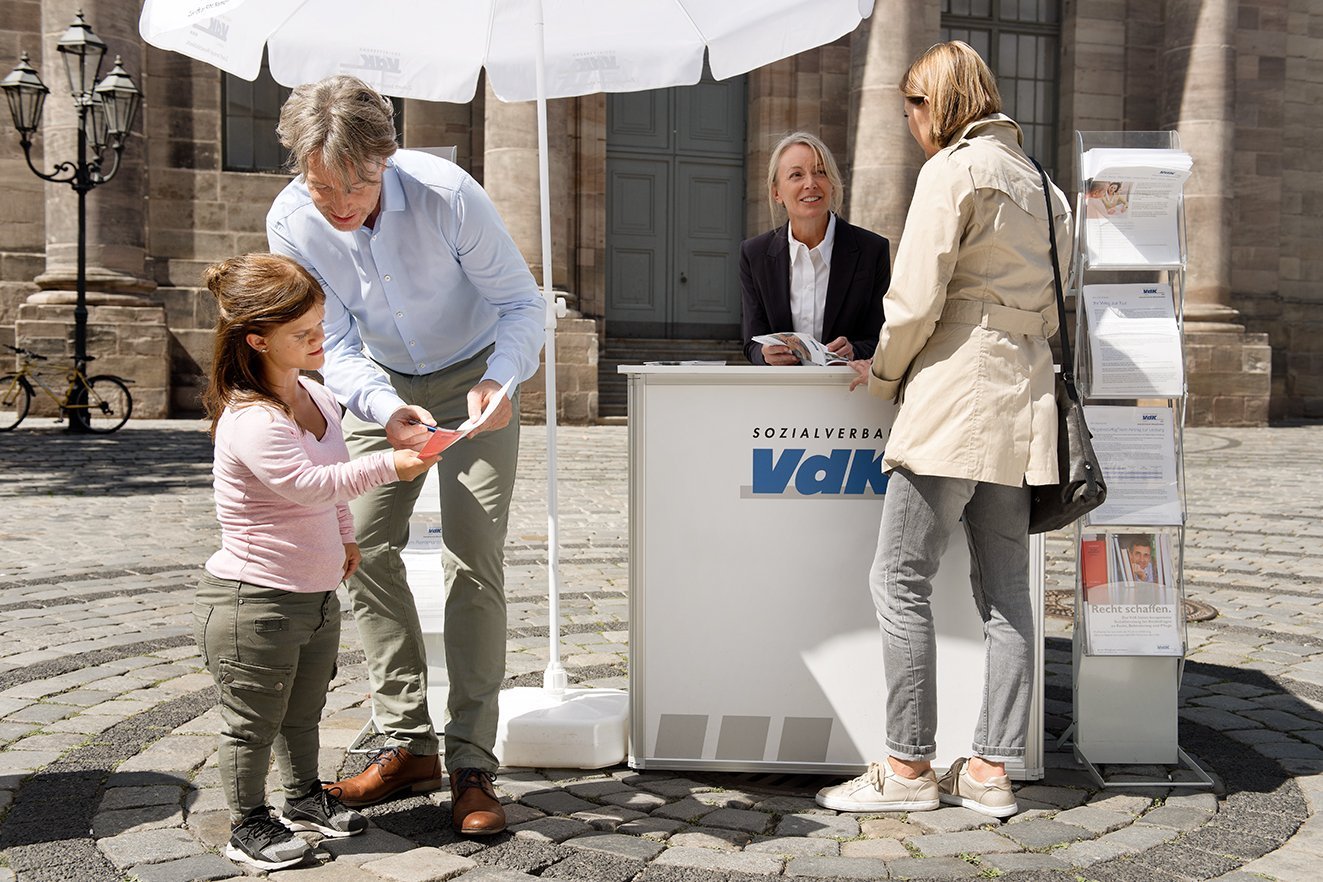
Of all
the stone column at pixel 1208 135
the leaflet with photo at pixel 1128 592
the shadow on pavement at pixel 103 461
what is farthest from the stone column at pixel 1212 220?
the leaflet with photo at pixel 1128 592

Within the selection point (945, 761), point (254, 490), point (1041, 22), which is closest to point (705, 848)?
point (945, 761)

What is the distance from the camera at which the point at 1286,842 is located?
3193 mm

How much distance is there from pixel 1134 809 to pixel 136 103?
13.8 m

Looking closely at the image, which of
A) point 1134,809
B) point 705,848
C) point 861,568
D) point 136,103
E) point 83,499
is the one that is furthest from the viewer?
point 136,103

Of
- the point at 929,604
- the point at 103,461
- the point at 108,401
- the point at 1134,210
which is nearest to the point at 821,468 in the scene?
the point at 929,604

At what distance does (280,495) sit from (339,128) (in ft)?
2.71

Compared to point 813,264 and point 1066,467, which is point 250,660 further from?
point 813,264

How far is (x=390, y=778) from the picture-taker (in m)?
3.48

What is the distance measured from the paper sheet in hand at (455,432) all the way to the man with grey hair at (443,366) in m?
0.05

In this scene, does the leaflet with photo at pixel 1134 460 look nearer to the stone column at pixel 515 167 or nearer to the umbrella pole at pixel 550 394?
the umbrella pole at pixel 550 394

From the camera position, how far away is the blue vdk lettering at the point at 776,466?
3.67 m

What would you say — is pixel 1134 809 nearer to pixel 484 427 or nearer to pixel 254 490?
pixel 484 427

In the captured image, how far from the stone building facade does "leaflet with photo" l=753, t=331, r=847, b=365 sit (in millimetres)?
11522

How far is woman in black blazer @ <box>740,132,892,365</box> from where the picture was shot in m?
4.17
